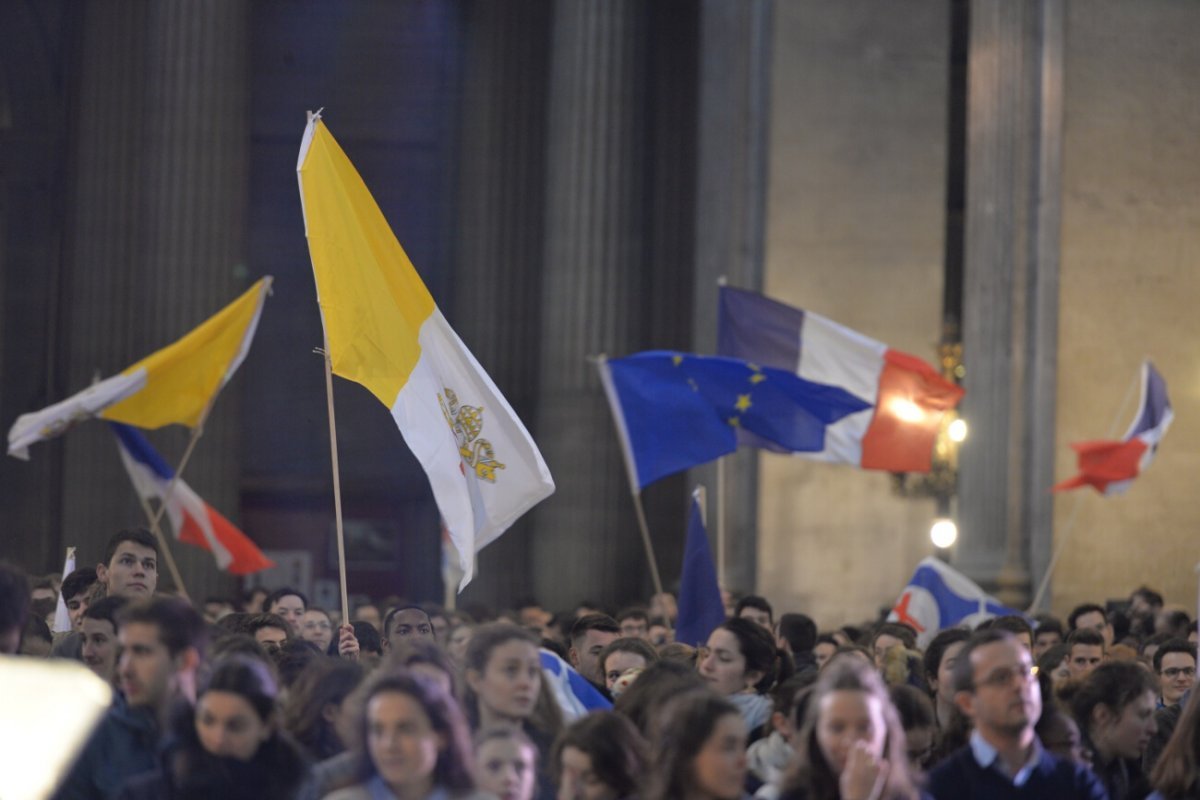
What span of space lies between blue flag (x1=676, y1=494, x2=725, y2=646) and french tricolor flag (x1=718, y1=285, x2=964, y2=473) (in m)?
3.13

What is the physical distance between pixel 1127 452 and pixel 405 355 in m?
10.4

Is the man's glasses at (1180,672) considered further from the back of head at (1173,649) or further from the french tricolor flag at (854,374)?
the french tricolor flag at (854,374)

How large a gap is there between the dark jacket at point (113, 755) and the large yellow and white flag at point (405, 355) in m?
3.96

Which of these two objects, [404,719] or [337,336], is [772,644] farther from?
[404,719]

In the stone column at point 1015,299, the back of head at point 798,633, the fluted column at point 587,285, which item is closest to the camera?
the back of head at point 798,633

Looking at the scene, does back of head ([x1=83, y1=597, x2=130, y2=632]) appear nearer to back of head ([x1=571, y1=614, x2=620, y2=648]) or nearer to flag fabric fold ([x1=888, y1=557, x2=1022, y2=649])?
back of head ([x1=571, y1=614, x2=620, y2=648])

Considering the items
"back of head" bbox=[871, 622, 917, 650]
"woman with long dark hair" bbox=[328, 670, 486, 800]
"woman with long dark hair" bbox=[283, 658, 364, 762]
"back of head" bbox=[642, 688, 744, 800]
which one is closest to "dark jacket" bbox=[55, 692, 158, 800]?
"woman with long dark hair" bbox=[283, 658, 364, 762]

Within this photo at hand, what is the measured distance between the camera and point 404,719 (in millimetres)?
6883

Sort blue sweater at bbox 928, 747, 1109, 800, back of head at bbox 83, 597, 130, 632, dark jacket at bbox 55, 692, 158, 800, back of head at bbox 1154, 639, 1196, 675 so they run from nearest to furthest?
blue sweater at bbox 928, 747, 1109, 800
dark jacket at bbox 55, 692, 158, 800
back of head at bbox 83, 597, 130, 632
back of head at bbox 1154, 639, 1196, 675

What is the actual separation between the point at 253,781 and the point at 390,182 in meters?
26.0

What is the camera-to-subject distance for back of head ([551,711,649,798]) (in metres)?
7.55

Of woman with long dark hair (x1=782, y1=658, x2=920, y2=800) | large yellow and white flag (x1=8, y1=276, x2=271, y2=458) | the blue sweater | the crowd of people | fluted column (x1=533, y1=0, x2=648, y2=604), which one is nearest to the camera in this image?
woman with long dark hair (x1=782, y1=658, x2=920, y2=800)

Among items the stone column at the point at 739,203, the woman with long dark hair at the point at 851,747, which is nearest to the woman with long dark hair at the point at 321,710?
the woman with long dark hair at the point at 851,747

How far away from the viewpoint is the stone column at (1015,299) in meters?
22.6
